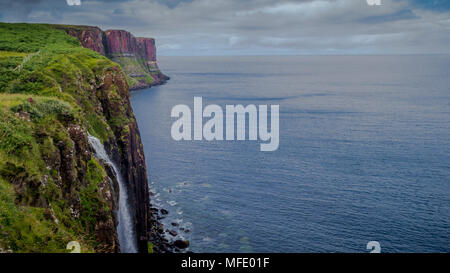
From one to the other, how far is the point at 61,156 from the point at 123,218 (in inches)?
608

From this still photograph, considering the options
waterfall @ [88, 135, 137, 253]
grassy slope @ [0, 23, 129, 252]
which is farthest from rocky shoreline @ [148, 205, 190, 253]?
grassy slope @ [0, 23, 129, 252]

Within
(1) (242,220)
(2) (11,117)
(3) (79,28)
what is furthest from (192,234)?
(3) (79,28)

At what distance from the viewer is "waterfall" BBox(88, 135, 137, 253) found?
33.8 metres

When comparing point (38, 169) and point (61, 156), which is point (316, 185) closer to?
point (61, 156)

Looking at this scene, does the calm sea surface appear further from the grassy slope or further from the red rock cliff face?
the red rock cliff face

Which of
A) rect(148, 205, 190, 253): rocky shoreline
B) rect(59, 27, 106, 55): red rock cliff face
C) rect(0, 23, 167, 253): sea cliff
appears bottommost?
rect(148, 205, 190, 253): rocky shoreline

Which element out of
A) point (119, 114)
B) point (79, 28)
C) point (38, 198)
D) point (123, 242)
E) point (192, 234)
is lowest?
point (192, 234)

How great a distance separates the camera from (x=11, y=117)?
70.9 ft

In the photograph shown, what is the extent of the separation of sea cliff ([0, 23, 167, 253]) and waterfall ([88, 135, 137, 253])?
4.42ft

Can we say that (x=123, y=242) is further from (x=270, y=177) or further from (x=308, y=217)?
(x=270, y=177)

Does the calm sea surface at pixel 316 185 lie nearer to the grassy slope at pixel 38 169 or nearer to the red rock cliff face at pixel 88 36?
the grassy slope at pixel 38 169

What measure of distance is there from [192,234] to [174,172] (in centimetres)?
2766

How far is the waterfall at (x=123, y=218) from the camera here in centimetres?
3384

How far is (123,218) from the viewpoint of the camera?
37.0 m
